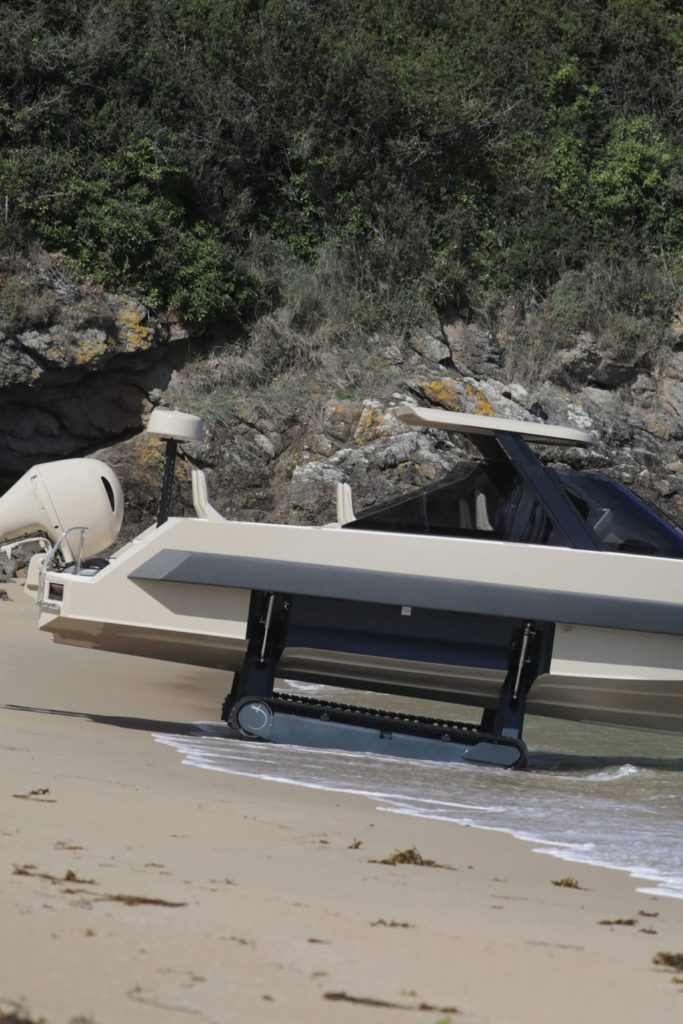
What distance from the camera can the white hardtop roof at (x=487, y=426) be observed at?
258 inches

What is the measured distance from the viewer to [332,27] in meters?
18.7

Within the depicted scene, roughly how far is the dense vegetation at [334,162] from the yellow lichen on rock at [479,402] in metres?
2.15

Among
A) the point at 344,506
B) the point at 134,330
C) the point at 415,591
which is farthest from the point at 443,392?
the point at 415,591

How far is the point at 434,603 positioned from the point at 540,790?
1.15 meters

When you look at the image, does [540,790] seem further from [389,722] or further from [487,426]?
[487,426]

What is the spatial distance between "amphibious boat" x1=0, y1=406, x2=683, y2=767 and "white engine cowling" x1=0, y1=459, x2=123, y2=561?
0.12 feet

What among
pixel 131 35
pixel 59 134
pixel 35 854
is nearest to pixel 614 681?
pixel 35 854

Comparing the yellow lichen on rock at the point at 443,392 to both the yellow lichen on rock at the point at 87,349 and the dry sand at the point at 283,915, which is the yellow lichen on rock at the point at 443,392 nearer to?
the yellow lichen on rock at the point at 87,349

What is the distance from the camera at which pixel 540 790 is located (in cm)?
546

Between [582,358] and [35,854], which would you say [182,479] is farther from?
[35,854]

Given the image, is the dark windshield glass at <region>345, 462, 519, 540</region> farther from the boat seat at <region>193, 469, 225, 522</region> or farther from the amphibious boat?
the boat seat at <region>193, 469, 225, 522</region>

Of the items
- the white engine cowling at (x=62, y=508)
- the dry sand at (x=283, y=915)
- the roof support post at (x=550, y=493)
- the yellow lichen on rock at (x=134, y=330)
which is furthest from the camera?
the yellow lichen on rock at (x=134, y=330)

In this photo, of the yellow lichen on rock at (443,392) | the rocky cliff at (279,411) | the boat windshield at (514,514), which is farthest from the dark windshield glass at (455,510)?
the yellow lichen on rock at (443,392)

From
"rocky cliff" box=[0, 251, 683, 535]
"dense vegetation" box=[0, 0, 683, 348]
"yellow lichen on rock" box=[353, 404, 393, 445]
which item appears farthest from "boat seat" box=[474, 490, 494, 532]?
"dense vegetation" box=[0, 0, 683, 348]
